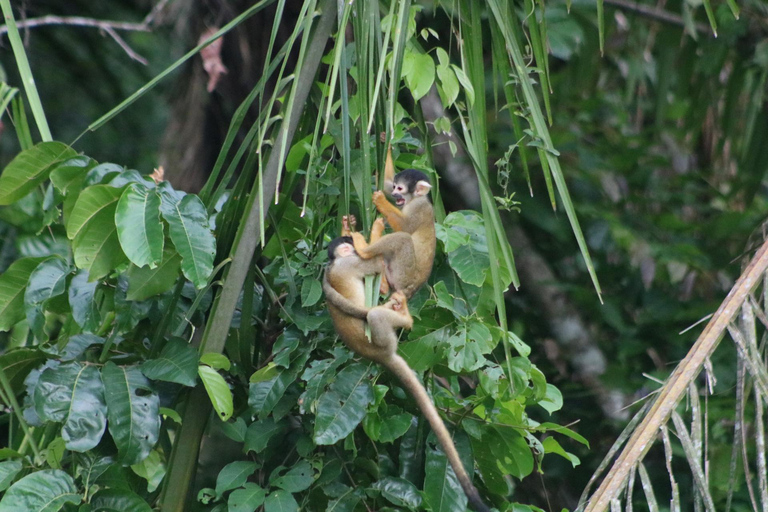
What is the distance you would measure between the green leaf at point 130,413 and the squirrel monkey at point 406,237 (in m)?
0.86

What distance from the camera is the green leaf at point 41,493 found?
2.66m

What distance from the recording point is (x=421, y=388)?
2.81 meters

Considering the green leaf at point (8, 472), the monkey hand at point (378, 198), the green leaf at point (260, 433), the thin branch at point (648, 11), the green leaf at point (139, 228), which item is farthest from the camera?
the thin branch at point (648, 11)

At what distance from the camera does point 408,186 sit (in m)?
3.19

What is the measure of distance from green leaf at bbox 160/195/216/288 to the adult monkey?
1.63 feet

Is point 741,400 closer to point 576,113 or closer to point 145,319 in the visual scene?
point 145,319

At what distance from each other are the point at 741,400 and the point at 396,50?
161 cm

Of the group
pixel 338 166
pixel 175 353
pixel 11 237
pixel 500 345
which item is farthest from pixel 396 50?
pixel 11 237

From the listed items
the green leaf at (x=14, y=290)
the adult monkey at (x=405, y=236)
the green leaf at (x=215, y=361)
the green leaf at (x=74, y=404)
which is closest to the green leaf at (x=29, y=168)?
the green leaf at (x=14, y=290)

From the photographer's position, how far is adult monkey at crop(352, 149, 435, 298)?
2.95 metres

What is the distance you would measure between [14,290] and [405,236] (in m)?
1.45

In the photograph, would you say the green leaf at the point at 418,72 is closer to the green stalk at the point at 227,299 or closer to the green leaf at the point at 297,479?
the green stalk at the point at 227,299

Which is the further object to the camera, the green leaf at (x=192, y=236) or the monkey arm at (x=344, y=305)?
the monkey arm at (x=344, y=305)

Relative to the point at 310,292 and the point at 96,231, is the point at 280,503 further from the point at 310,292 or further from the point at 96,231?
the point at 96,231
